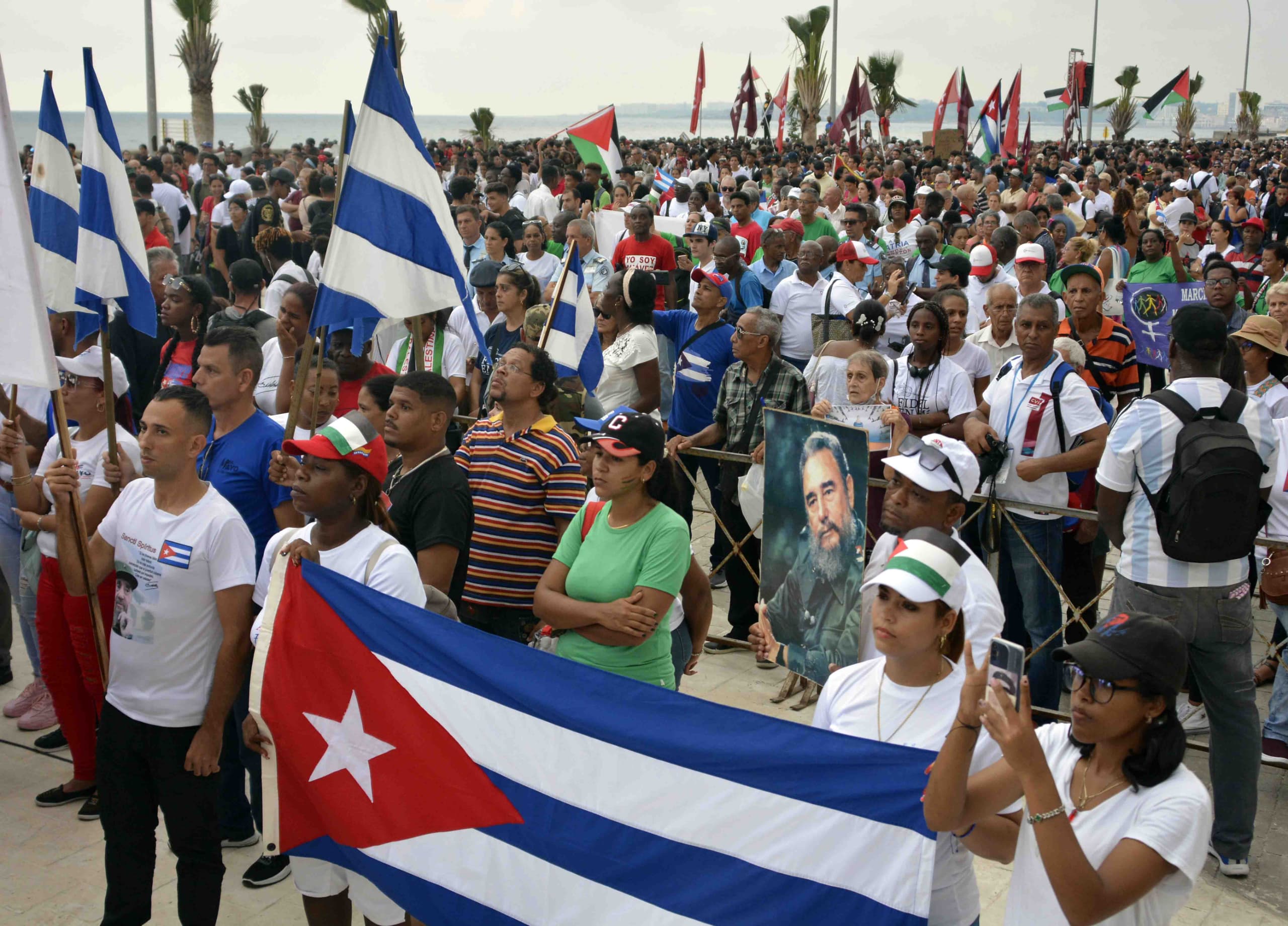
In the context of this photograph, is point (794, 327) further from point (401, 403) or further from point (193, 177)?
point (193, 177)

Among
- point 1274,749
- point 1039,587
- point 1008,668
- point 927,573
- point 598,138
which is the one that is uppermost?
point 598,138

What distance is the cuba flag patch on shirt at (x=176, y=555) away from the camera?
4039 millimetres

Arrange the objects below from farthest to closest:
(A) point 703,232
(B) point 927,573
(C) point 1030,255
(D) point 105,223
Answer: (A) point 703,232 → (C) point 1030,255 → (D) point 105,223 → (B) point 927,573

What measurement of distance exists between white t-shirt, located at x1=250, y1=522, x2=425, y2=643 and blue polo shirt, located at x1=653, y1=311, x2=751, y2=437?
399 centimetres

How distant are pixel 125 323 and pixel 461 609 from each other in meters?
4.32

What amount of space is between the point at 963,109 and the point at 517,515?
30.4 metres

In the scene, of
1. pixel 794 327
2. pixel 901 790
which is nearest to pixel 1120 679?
pixel 901 790

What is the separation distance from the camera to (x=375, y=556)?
13.0 ft

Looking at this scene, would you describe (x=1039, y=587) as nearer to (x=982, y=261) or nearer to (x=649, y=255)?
(x=982, y=261)

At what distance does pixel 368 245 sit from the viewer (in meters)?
5.02

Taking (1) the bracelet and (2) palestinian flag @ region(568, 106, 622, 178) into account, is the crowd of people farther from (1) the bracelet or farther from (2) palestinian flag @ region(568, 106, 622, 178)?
(2) palestinian flag @ region(568, 106, 622, 178)

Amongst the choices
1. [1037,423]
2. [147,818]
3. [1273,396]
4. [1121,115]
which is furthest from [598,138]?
[1121,115]

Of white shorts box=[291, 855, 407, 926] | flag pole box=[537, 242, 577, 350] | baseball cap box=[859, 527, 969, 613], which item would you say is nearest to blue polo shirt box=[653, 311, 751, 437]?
flag pole box=[537, 242, 577, 350]

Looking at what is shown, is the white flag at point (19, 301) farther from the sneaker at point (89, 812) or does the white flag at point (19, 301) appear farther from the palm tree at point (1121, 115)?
the palm tree at point (1121, 115)
